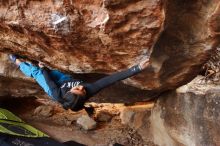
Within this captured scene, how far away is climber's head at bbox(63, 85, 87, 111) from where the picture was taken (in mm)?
3355

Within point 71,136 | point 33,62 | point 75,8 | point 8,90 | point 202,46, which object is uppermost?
point 75,8

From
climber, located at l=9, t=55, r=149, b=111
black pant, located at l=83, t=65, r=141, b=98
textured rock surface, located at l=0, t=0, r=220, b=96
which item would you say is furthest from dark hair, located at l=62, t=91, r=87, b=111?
textured rock surface, located at l=0, t=0, r=220, b=96

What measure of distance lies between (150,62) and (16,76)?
6.80 ft

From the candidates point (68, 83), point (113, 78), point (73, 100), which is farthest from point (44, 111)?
point (113, 78)

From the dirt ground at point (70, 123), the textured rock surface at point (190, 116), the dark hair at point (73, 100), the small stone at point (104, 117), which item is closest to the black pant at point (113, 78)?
the dark hair at point (73, 100)

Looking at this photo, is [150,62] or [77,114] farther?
[77,114]

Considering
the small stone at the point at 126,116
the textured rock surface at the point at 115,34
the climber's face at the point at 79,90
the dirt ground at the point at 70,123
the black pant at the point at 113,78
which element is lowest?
the dirt ground at the point at 70,123

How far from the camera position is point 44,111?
5949 mm

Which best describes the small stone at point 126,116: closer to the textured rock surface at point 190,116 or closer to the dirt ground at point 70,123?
the dirt ground at point 70,123

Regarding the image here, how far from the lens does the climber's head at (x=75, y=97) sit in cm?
336

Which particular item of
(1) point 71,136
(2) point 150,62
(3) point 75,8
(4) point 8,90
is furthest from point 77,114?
(3) point 75,8

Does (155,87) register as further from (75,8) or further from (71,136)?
(71,136)

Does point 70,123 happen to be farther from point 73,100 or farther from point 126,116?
point 73,100

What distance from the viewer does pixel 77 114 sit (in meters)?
5.77
